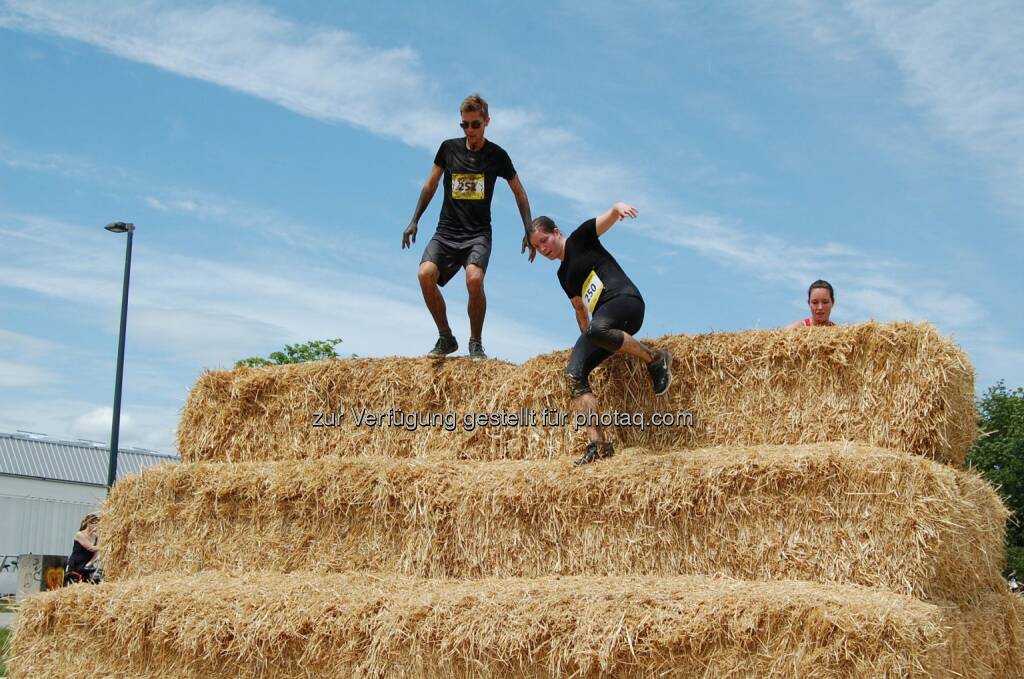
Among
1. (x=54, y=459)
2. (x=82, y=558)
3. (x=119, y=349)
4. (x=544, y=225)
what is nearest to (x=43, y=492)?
(x=54, y=459)

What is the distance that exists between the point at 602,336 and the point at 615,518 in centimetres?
108

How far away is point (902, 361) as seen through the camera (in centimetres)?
548

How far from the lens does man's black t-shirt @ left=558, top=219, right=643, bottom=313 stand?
5.95m

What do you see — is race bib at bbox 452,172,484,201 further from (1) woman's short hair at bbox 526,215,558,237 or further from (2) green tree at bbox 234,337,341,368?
(2) green tree at bbox 234,337,341,368

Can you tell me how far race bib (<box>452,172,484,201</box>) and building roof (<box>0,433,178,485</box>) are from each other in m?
28.1

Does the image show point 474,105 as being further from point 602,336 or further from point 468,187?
point 602,336

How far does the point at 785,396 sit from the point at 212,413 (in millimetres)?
4413

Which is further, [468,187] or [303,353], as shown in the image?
[303,353]

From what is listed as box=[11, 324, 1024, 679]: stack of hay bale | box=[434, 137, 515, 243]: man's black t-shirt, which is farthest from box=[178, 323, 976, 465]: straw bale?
box=[434, 137, 515, 243]: man's black t-shirt

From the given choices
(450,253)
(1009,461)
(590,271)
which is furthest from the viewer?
(1009,461)

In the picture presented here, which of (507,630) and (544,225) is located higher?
(544,225)

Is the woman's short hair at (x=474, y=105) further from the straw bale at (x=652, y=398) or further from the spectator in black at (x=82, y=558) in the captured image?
the spectator in black at (x=82, y=558)

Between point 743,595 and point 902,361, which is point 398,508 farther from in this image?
point 902,361

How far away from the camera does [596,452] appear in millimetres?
5707
